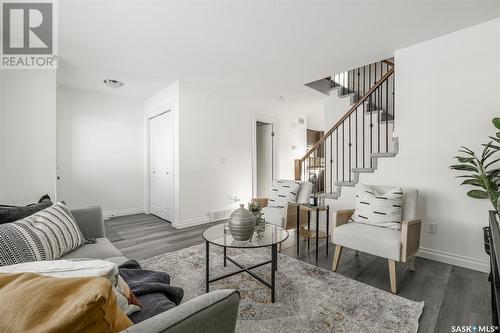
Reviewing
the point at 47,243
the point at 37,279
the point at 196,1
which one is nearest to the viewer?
the point at 37,279

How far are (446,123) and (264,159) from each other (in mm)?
3610

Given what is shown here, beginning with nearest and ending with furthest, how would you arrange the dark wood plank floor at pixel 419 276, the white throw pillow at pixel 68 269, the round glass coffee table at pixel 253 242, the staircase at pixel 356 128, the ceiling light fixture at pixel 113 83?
the white throw pillow at pixel 68 269
the dark wood plank floor at pixel 419 276
the round glass coffee table at pixel 253 242
the staircase at pixel 356 128
the ceiling light fixture at pixel 113 83

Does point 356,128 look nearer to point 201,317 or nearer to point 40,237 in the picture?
point 201,317

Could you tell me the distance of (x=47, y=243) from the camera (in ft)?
4.83

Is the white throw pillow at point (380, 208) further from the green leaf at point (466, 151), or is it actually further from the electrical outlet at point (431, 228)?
the green leaf at point (466, 151)

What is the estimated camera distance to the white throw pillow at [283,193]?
3480mm

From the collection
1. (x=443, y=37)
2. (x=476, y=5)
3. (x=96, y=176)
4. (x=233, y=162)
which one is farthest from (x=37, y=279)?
(x=96, y=176)

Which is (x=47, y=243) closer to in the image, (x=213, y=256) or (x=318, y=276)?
(x=213, y=256)

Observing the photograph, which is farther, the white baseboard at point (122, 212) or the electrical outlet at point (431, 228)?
the white baseboard at point (122, 212)

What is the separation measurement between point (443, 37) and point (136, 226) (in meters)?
5.00

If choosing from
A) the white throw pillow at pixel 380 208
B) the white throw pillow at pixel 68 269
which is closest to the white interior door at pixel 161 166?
the white throw pillow at pixel 380 208

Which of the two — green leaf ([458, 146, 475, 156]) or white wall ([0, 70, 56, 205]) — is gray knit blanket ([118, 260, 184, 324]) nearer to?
white wall ([0, 70, 56, 205])

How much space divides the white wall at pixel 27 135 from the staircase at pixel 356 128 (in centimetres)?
356

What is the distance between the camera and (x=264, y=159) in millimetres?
5754
